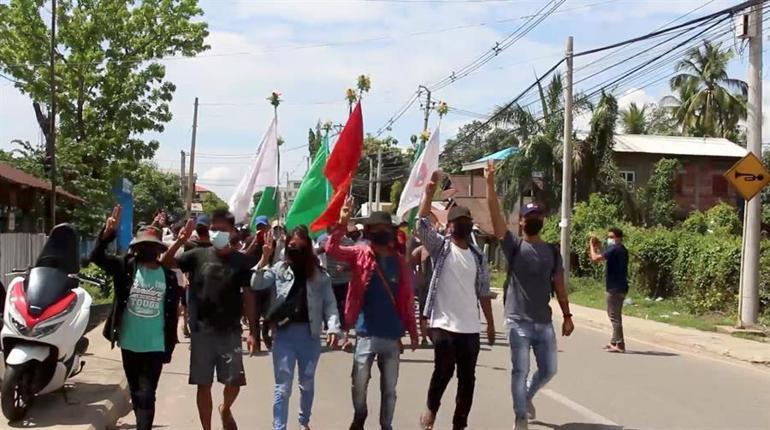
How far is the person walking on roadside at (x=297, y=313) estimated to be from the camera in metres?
7.11

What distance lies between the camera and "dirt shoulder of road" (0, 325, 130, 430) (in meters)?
7.87

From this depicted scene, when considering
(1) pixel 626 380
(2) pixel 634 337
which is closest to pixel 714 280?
(2) pixel 634 337

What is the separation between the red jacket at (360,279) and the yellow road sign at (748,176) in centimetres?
1037

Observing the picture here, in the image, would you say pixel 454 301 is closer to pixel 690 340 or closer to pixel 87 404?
pixel 87 404

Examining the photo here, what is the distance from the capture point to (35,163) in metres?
27.9

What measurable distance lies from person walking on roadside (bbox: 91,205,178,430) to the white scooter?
1126 millimetres

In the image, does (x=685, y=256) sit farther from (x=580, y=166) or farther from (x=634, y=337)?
(x=580, y=166)

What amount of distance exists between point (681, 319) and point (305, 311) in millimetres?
14067

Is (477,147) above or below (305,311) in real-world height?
above

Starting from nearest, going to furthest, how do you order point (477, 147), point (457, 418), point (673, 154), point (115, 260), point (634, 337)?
1. point (115, 260)
2. point (457, 418)
3. point (634, 337)
4. point (673, 154)
5. point (477, 147)

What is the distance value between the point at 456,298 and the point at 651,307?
1587 cm

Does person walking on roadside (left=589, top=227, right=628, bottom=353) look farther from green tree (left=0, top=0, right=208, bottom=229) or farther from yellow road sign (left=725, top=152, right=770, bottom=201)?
green tree (left=0, top=0, right=208, bottom=229)

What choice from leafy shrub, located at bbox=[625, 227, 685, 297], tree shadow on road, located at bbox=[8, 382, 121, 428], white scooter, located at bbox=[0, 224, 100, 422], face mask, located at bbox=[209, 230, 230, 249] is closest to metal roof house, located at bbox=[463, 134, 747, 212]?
leafy shrub, located at bbox=[625, 227, 685, 297]

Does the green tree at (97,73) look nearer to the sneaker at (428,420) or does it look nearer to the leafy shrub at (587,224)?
the leafy shrub at (587,224)
